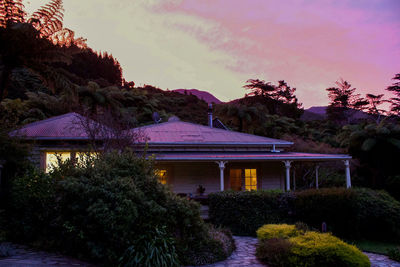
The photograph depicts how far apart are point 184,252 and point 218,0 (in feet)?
41.9

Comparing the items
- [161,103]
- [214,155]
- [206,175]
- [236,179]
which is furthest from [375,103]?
[214,155]

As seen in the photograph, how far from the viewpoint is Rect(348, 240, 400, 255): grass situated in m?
9.12

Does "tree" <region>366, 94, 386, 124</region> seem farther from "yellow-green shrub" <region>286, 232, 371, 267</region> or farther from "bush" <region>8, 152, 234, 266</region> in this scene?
"bush" <region>8, 152, 234, 266</region>

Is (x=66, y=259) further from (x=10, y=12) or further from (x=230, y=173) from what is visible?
(x=230, y=173)

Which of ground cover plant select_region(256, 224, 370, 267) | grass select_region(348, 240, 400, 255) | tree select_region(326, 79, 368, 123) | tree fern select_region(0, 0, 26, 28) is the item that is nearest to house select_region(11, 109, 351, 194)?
grass select_region(348, 240, 400, 255)

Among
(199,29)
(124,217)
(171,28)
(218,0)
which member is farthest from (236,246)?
(171,28)

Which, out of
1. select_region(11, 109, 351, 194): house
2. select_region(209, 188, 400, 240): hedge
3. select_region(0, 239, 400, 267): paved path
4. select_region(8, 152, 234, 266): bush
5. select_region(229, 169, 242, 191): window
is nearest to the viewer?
select_region(0, 239, 400, 267): paved path

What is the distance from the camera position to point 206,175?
16062 millimetres

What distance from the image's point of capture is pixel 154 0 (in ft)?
50.5

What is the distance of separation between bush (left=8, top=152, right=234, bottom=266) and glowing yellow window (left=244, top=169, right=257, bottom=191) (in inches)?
357

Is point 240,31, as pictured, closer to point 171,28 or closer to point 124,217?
point 171,28

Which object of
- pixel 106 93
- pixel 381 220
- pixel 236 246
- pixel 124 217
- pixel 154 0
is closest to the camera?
pixel 124 217

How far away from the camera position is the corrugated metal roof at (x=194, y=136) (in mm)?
16125

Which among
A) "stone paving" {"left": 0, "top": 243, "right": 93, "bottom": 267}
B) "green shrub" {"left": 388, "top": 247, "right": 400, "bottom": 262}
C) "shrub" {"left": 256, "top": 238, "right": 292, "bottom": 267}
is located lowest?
"green shrub" {"left": 388, "top": 247, "right": 400, "bottom": 262}
